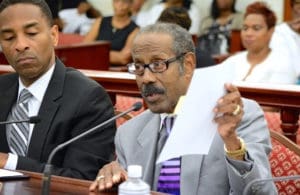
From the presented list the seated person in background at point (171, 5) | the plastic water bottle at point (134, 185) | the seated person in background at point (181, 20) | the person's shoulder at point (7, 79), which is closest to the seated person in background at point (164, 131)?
the plastic water bottle at point (134, 185)

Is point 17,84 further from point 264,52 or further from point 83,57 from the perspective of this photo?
point 83,57

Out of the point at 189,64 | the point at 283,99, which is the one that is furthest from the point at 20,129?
the point at 283,99

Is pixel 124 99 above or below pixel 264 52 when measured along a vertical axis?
below

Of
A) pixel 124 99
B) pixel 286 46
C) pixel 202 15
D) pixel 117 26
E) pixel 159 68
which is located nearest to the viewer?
pixel 159 68

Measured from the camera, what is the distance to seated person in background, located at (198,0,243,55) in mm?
8805

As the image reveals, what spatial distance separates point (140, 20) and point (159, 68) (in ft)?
23.1

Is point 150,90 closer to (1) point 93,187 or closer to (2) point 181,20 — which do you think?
(1) point 93,187

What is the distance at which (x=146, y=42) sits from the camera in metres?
3.00

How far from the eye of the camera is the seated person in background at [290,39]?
22.5 ft

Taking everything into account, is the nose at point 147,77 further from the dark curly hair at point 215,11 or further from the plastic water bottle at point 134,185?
the dark curly hair at point 215,11

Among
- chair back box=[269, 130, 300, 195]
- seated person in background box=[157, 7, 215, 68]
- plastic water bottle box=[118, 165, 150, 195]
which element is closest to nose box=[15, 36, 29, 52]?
chair back box=[269, 130, 300, 195]

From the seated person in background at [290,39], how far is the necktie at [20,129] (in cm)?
349

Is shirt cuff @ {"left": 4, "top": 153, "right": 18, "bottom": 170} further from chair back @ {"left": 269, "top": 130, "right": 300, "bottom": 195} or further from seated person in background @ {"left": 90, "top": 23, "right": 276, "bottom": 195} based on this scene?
chair back @ {"left": 269, "top": 130, "right": 300, "bottom": 195}

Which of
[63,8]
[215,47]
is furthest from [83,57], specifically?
[63,8]
